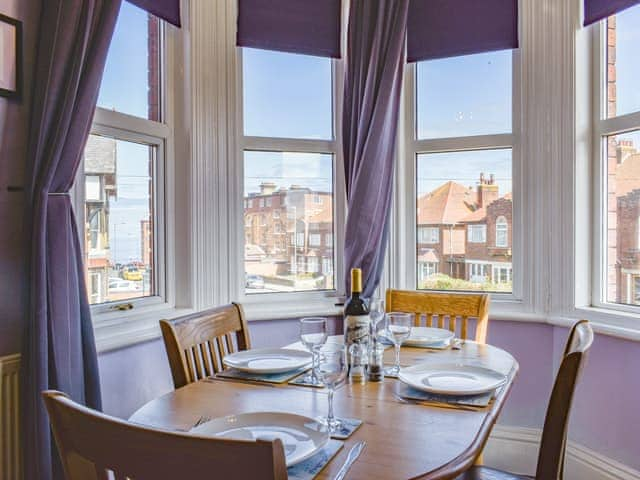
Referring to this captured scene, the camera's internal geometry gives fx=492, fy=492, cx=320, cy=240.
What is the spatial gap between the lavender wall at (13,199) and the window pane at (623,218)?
8.01 ft

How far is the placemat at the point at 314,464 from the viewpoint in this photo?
0.83 m

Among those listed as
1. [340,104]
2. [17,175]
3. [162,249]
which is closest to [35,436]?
→ [17,175]

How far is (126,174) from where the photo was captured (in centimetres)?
218

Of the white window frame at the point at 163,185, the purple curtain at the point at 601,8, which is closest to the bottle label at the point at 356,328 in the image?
the white window frame at the point at 163,185

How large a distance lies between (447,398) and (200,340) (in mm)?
793

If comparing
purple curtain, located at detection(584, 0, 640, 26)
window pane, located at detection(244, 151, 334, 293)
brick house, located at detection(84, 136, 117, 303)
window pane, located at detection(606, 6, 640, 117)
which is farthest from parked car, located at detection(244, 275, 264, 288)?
purple curtain, located at detection(584, 0, 640, 26)

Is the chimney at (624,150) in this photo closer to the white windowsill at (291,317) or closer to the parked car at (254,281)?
the white windowsill at (291,317)

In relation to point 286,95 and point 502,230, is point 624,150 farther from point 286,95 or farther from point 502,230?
point 286,95

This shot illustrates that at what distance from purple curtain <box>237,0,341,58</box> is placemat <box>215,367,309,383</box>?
175 centimetres

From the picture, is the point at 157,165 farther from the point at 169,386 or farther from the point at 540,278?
the point at 540,278

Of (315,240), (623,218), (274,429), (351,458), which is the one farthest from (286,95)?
(351,458)

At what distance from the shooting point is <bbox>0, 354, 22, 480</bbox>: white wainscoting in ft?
5.02

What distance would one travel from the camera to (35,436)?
60.0 inches

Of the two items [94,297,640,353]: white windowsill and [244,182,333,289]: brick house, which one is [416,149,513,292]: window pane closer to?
[94,297,640,353]: white windowsill
